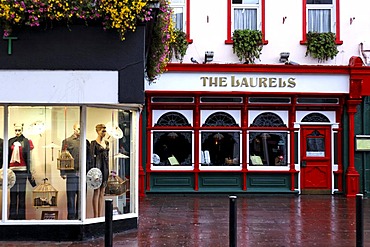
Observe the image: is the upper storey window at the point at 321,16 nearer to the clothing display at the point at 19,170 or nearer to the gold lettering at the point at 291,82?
the gold lettering at the point at 291,82

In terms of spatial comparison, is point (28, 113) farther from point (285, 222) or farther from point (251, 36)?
point (251, 36)

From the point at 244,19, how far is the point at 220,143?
3.63 meters

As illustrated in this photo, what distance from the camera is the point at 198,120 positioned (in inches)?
642

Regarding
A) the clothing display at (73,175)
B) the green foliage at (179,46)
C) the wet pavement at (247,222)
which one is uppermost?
the green foliage at (179,46)

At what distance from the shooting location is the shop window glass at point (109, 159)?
373 inches

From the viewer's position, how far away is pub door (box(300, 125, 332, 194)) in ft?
54.3

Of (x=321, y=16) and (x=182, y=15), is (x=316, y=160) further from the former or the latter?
(x=182, y=15)

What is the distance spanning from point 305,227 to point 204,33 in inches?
286

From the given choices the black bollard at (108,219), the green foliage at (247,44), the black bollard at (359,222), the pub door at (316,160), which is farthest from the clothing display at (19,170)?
the pub door at (316,160)

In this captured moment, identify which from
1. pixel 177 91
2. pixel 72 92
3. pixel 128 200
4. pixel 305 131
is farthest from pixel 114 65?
pixel 305 131

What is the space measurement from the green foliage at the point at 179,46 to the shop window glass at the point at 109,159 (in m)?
6.16

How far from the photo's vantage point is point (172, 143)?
16.5m

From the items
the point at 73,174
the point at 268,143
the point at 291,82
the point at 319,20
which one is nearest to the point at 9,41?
the point at 73,174

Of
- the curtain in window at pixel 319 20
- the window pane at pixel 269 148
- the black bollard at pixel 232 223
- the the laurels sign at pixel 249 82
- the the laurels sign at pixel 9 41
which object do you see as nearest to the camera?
the black bollard at pixel 232 223
